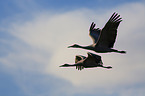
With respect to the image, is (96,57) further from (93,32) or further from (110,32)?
(93,32)

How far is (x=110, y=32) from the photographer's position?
84.0ft

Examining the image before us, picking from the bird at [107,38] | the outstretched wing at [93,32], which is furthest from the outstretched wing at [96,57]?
the outstretched wing at [93,32]

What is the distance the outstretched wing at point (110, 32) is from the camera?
25.2m

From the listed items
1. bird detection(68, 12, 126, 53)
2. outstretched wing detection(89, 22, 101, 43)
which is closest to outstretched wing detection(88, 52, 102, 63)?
bird detection(68, 12, 126, 53)

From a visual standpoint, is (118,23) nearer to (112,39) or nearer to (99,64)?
(112,39)

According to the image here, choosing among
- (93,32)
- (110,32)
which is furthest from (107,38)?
(93,32)

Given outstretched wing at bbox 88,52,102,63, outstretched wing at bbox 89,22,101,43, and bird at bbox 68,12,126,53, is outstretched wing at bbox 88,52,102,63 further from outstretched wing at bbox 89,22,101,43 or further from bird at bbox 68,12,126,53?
outstretched wing at bbox 89,22,101,43

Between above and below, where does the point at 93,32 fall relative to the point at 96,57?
above

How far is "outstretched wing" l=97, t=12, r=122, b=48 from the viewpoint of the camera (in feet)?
82.7

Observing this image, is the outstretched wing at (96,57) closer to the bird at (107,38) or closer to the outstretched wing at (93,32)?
the bird at (107,38)

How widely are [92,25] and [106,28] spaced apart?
575cm

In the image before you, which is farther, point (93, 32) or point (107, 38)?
point (93, 32)

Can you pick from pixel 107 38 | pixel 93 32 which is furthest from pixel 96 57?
pixel 93 32

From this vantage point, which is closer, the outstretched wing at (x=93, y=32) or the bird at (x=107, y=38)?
the bird at (x=107, y=38)
